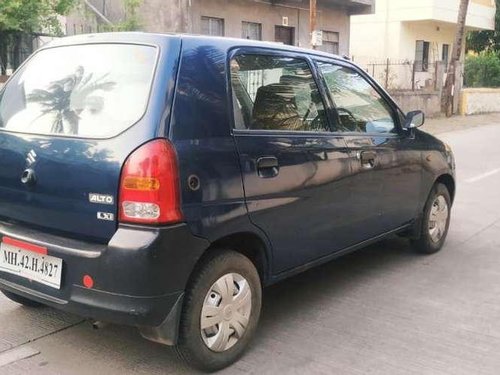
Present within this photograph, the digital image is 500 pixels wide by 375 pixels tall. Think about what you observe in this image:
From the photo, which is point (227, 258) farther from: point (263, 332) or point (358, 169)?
point (358, 169)

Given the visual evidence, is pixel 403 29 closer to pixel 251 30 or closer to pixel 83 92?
pixel 251 30

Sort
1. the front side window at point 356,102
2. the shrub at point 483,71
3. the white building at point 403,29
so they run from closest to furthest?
the front side window at point 356,102
the white building at point 403,29
the shrub at point 483,71

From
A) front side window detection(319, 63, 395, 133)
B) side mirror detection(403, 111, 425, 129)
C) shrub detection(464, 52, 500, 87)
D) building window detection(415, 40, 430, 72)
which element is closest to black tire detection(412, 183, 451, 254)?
side mirror detection(403, 111, 425, 129)

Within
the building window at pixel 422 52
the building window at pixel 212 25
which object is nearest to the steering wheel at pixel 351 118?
the building window at pixel 212 25

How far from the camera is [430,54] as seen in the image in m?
31.2

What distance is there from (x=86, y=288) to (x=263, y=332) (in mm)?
1316

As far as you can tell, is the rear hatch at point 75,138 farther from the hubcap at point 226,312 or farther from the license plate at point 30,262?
the hubcap at point 226,312

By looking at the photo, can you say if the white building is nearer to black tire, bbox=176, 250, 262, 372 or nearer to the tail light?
black tire, bbox=176, 250, 262, 372

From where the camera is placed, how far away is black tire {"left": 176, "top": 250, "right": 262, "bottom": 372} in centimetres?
317

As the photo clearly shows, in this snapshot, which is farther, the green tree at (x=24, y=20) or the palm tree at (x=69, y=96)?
the green tree at (x=24, y=20)

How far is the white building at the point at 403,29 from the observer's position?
28.1 m

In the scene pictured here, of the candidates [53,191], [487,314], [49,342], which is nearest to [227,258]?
[53,191]

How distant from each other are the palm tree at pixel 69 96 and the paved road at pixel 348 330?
1323mm

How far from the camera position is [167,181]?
2975mm
